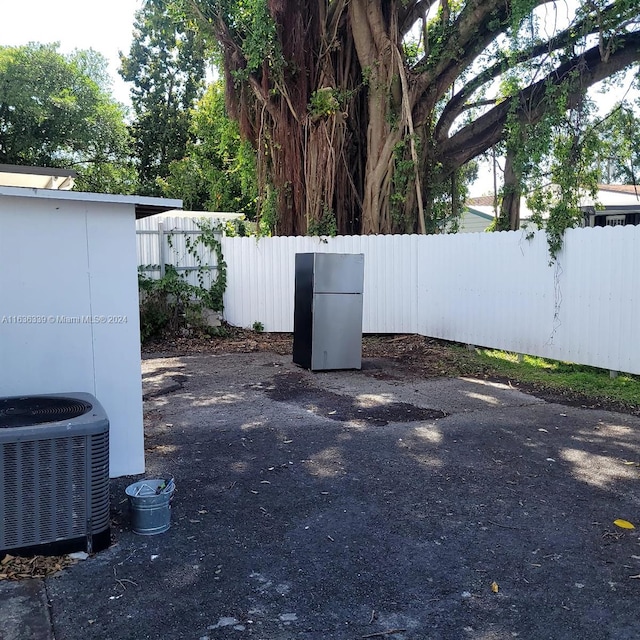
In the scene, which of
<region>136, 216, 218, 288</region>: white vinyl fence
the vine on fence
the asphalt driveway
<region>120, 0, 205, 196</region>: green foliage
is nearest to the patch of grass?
the asphalt driveway

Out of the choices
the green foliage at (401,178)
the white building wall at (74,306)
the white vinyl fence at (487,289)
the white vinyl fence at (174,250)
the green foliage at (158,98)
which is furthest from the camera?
the green foliage at (158,98)

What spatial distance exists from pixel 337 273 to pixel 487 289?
2514 millimetres

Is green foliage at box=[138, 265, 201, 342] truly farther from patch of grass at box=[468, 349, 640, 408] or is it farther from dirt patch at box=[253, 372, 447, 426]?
patch of grass at box=[468, 349, 640, 408]

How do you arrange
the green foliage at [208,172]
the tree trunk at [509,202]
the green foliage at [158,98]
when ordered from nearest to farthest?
the tree trunk at [509,202], the green foliage at [208,172], the green foliage at [158,98]

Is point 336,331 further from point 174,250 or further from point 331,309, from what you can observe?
point 174,250

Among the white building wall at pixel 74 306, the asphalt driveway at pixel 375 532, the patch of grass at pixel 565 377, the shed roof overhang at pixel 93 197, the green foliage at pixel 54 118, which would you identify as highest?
the green foliage at pixel 54 118

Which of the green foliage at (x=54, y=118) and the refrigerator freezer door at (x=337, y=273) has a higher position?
the green foliage at (x=54, y=118)

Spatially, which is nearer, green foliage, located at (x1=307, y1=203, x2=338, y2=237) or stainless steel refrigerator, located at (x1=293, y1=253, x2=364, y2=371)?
stainless steel refrigerator, located at (x1=293, y1=253, x2=364, y2=371)

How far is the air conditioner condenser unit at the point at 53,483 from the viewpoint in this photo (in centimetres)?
327

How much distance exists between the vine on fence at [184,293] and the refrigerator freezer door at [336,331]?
12.3 feet

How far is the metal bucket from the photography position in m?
3.70

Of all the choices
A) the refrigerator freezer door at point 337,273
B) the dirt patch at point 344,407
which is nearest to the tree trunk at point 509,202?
the refrigerator freezer door at point 337,273

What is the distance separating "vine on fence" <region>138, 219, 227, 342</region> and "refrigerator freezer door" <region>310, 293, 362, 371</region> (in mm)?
3762

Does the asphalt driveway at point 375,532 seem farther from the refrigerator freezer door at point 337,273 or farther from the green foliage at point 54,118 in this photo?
the green foliage at point 54,118
